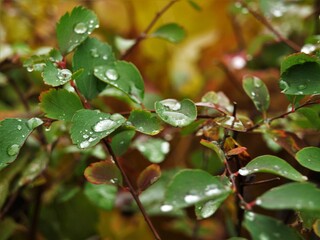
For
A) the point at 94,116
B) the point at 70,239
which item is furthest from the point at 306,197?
the point at 70,239

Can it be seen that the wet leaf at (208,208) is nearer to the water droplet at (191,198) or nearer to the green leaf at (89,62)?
the water droplet at (191,198)

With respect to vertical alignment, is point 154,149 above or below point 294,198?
below

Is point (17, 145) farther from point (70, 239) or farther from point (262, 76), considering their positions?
point (262, 76)

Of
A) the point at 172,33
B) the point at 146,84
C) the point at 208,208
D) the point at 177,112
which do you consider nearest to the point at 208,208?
the point at 208,208

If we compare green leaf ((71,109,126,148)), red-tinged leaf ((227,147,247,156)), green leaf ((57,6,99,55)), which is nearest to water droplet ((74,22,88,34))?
green leaf ((57,6,99,55))

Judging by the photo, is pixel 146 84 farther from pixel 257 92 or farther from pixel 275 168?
pixel 275 168

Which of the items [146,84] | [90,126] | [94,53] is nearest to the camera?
[90,126]

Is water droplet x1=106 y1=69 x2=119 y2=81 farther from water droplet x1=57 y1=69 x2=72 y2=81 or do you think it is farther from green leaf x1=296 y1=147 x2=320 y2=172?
green leaf x1=296 y1=147 x2=320 y2=172
